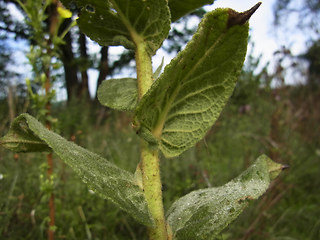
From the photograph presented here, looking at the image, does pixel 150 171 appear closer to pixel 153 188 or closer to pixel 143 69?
pixel 153 188

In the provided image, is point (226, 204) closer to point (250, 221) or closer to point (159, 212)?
point (159, 212)

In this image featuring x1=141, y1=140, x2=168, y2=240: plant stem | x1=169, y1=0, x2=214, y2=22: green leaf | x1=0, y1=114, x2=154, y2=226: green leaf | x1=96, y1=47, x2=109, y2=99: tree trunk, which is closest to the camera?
x1=0, y1=114, x2=154, y2=226: green leaf

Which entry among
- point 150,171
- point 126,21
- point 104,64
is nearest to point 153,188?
point 150,171

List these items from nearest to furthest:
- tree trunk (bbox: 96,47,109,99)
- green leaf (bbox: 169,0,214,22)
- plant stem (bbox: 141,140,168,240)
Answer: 1. plant stem (bbox: 141,140,168,240)
2. green leaf (bbox: 169,0,214,22)
3. tree trunk (bbox: 96,47,109,99)

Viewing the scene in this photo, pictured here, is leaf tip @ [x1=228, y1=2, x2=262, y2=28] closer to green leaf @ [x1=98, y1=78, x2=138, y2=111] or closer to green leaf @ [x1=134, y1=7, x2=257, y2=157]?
green leaf @ [x1=134, y1=7, x2=257, y2=157]

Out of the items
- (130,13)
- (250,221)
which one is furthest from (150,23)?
(250,221)

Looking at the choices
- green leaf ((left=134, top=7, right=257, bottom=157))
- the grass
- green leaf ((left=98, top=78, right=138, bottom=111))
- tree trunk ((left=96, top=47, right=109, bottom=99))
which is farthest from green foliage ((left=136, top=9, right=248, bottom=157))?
tree trunk ((left=96, top=47, right=109, bottom=99))
